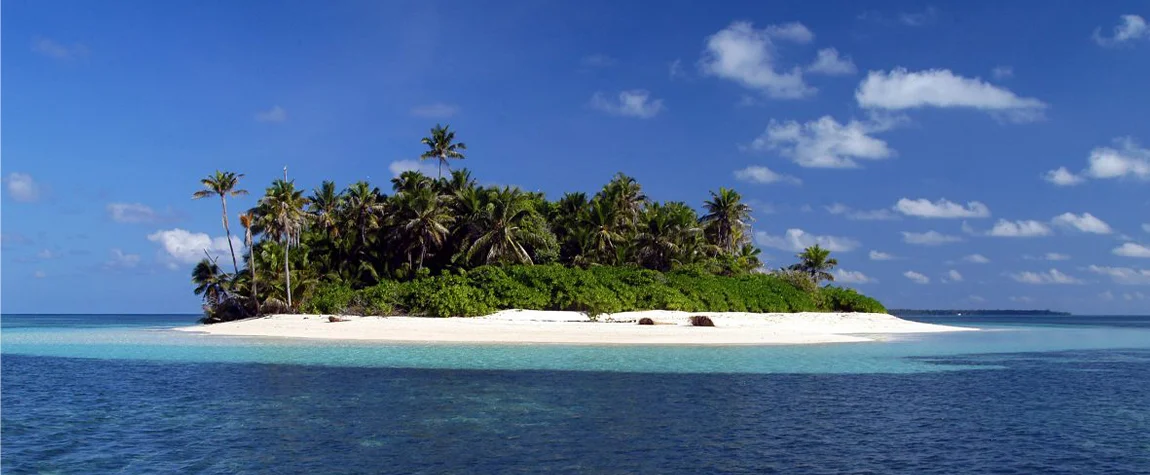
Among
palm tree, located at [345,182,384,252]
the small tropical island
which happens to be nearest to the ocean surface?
the small tropical island

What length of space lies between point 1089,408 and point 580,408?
40.4ft

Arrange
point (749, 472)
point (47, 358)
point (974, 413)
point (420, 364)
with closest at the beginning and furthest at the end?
point (749, 472) < point (974, 413) < point (420, 364) < point (47, 358)

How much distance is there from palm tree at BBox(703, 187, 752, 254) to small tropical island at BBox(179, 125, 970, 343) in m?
9.16

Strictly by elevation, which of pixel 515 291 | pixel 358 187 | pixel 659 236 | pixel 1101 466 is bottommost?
pixel 1101 466

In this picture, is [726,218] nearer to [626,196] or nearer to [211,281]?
[626,196]

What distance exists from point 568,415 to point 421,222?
4311 cm

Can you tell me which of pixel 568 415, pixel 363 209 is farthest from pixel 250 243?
pixel 568 415

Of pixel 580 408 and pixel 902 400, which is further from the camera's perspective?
pixel 902 400

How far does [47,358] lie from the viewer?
104ft

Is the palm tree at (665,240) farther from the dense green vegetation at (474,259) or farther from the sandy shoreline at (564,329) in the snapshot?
the sandy shoreline at (564,329)

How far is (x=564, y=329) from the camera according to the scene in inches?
1695

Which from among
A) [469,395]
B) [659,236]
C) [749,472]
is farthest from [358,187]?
[749,472]

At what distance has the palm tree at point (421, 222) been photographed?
2295 inches

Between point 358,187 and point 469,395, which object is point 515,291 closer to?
point 358,187
